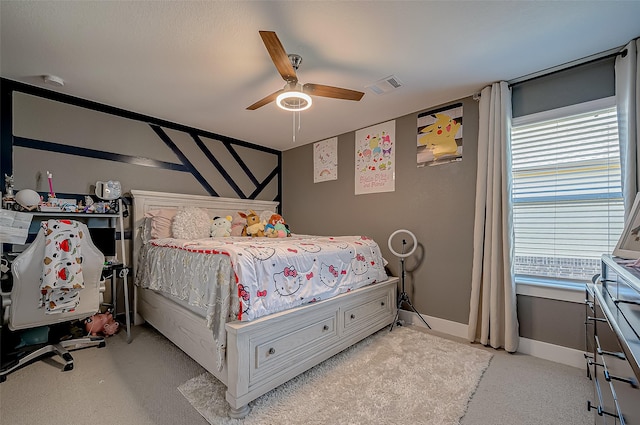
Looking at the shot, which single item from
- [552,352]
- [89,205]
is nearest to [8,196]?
[89,205]

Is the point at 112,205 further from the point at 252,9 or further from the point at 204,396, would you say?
the point at 252,9

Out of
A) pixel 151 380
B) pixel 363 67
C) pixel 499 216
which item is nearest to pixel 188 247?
pixel 151 380

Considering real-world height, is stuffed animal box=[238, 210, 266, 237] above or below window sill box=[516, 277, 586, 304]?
above

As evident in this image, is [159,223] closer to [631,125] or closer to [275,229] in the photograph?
[275,229]

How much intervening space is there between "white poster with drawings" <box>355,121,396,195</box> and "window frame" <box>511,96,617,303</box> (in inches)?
49.5

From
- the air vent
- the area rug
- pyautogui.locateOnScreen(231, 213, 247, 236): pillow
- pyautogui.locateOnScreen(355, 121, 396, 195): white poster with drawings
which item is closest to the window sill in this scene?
the area rug

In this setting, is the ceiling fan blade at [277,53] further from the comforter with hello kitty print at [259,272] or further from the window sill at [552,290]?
the window sill at [552,290]

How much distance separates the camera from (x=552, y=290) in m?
2.21

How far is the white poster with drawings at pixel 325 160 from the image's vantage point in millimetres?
3888

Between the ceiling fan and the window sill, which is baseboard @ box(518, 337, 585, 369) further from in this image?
the ceiling fan

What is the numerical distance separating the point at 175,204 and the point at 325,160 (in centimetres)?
215

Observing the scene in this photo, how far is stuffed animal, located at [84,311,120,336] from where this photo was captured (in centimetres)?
254

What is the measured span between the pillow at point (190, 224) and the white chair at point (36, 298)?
78 cm

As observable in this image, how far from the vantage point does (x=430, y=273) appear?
291cm
